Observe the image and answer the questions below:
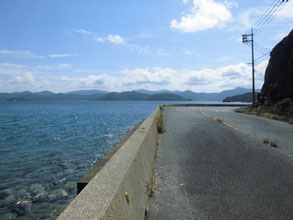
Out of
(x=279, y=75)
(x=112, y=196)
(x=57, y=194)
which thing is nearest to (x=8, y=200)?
(x=57, y=194)

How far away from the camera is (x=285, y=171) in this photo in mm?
5762

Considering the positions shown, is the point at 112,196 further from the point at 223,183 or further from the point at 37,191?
the point at 37,191

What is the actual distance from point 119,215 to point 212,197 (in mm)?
2557

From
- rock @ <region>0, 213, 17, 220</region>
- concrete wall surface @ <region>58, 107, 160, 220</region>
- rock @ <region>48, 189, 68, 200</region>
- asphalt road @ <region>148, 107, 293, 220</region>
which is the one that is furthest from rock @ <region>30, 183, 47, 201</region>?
concrete wall surface @ <region>58, 107, 160, 220</region>

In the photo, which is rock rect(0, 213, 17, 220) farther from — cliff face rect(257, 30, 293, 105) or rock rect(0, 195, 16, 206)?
cliff face rect(257, 30, 293, 105)

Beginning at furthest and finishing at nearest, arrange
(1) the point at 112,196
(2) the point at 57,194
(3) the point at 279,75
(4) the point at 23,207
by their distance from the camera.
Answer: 1. (3) the point at 279,75
2. (2) the point at 57,194
3. (4) the point at 23,207
4. (1) the point at 112,196

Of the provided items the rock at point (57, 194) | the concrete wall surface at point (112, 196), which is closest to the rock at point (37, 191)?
the rock at point (57, 194)

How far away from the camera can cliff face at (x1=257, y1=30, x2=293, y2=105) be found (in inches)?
1035

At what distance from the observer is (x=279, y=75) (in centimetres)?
2930

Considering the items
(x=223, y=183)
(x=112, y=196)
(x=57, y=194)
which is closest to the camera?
(x=112, y=196)

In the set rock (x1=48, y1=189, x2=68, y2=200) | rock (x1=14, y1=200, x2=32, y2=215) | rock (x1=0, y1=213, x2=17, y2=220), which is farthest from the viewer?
rock (x1=48, y1=189, x2=68, y2=200)

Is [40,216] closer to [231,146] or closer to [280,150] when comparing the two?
[231,146]

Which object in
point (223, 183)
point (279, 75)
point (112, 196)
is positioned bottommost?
point (223, 183)

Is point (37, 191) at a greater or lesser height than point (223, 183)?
lesser
